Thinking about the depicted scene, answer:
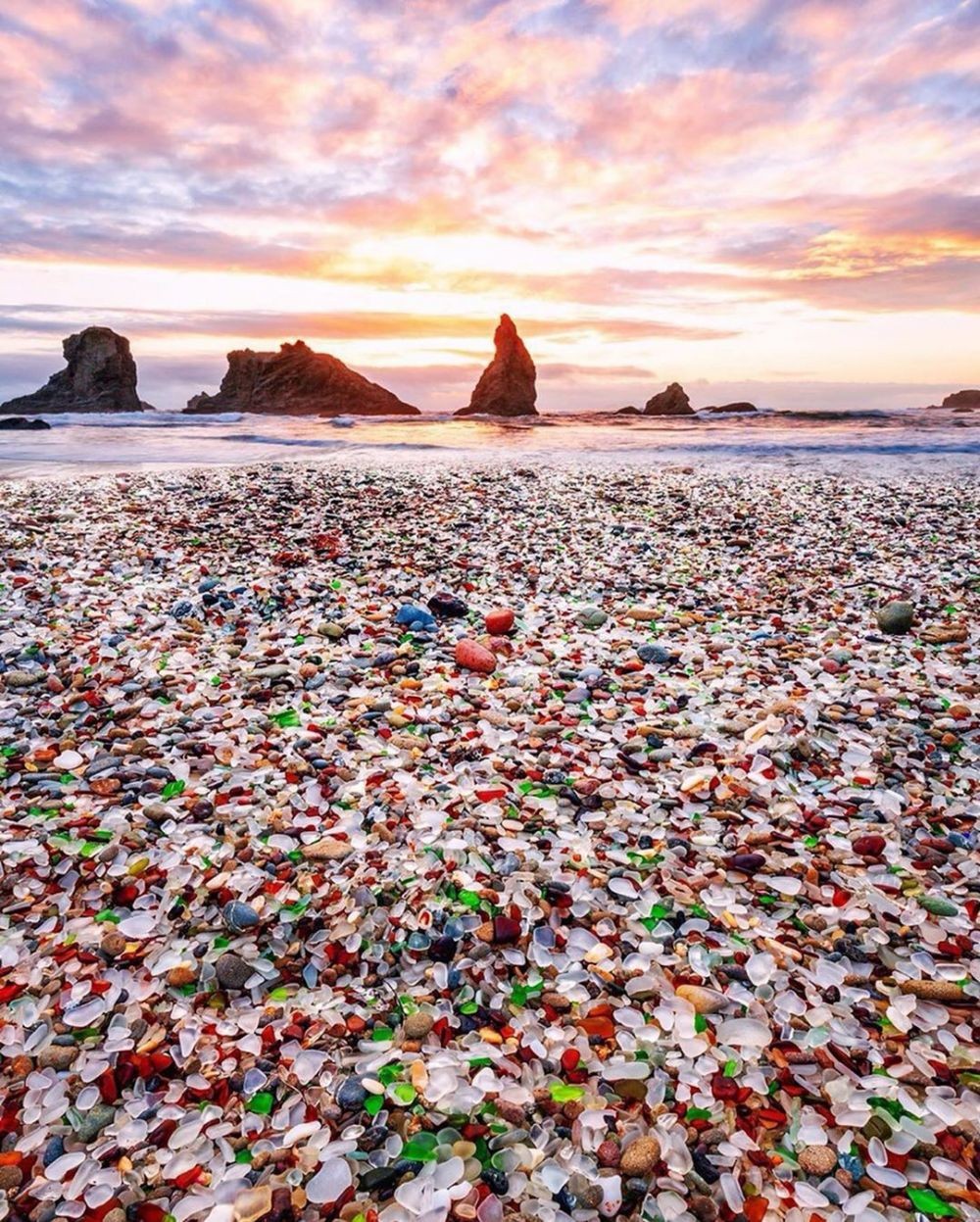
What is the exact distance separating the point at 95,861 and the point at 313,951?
56.3 inches

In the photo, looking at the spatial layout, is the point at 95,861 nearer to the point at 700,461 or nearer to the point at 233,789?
the point at 233,789

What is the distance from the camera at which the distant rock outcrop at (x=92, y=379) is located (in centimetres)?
8281

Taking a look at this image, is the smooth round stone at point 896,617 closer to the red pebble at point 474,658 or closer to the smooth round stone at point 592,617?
the smooth round stone at point 592,617

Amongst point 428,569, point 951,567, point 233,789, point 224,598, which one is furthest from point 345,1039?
point 951,567

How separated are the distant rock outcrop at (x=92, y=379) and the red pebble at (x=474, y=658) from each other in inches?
3568

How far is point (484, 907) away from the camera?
3645 millimetres

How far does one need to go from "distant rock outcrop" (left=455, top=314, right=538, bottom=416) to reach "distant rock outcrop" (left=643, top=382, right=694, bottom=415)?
56.2 feet

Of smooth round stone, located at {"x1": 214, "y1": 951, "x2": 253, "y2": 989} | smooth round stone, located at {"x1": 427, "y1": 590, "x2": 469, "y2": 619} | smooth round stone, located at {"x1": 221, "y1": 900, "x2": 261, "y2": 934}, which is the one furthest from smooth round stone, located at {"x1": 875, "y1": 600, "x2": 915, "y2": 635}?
smooth round stone, located at {"x1": 214, "y1": 951, "x2": 253, "y2": 989}

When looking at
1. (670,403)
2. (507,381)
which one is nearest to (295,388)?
(507,381)

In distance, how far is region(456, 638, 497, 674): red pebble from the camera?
638 cm

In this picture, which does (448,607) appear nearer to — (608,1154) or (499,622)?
(499,622)

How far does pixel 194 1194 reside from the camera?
242 centimetres

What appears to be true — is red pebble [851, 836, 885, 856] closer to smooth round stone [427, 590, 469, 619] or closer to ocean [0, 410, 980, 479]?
smooth round stone [427, 590, 469, 619]

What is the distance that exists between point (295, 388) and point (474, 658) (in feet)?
258
